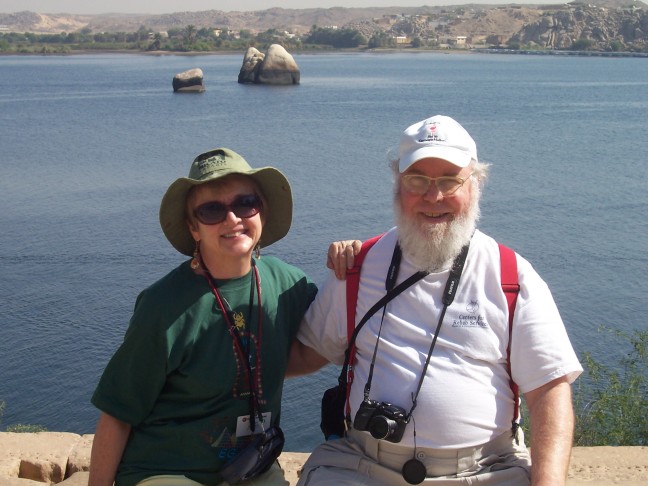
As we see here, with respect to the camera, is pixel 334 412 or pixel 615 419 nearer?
pixel 334 412

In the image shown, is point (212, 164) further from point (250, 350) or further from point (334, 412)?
point (334, 412)

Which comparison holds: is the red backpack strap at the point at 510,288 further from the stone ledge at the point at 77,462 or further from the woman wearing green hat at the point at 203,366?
the stone ledge at the point at 77,462

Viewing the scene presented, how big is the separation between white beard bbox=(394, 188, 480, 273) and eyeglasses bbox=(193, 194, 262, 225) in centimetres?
59

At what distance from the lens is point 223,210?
3537 mm

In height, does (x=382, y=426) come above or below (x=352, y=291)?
below

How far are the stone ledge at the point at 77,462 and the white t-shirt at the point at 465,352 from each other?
4.79ft

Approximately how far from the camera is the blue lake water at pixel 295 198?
449 inches

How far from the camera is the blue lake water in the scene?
11.4 m

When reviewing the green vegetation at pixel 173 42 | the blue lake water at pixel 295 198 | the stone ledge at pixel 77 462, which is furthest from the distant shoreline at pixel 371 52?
the stone ledge at pixel 77 462

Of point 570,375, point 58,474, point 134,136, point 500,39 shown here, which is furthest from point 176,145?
point 500,39

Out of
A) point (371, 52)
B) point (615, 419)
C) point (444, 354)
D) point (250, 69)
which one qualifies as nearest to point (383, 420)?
point (444, 354)

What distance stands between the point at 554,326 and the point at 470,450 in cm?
54

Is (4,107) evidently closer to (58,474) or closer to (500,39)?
(58,474)

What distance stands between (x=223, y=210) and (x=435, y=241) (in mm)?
802
